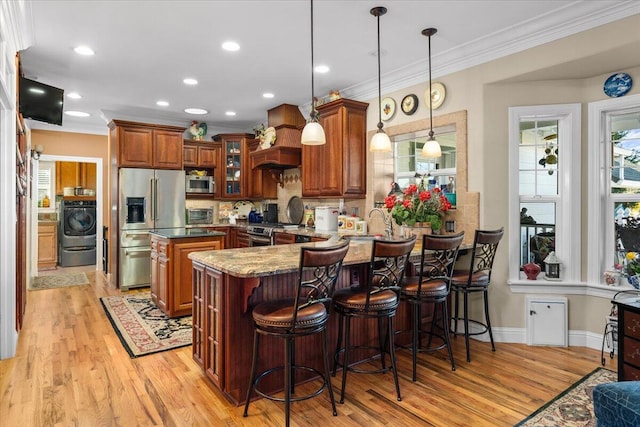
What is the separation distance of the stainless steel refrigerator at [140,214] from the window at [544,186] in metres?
4.78

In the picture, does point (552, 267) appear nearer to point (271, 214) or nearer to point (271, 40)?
point (271, 40)

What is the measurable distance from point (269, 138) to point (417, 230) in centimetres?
297

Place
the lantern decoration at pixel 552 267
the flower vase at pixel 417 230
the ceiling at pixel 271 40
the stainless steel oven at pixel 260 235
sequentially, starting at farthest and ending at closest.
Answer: the stainless steel oven at pixel 260 235
the flower vase at pixel 417 230
the lantern decoration at pixel 552 267
the ceiling at pixel 271 40

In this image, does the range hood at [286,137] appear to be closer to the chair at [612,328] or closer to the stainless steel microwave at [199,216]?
the stainless steel microwave at [199,216]

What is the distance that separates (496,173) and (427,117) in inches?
38.7

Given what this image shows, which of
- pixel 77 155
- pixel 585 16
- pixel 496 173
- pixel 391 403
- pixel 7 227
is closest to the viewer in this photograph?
pixel 391 403

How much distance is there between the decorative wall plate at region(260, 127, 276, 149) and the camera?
19.0ft

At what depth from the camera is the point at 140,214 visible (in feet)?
18.9

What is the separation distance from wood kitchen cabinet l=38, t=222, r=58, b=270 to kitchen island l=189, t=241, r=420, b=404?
21.5 ft

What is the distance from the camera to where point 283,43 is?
141 inches

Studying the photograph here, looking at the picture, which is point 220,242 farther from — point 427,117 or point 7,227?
point 427,117

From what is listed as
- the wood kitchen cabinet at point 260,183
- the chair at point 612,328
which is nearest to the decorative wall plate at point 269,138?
the wood kitchen cabinet at point 260,183

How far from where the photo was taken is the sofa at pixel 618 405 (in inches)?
47.2

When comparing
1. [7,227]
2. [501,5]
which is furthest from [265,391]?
[501,5]
